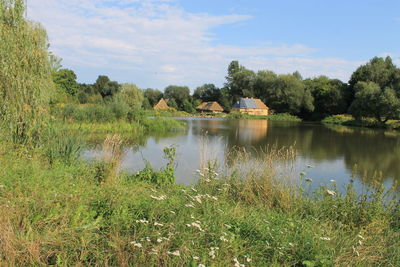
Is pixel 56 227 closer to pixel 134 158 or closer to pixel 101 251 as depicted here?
pixel 101 251

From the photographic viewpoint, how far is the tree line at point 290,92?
37969 millimetres

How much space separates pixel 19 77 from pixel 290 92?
2218 inches

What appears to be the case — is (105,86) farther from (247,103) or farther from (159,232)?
(159,232)

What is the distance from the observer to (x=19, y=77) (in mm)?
6855

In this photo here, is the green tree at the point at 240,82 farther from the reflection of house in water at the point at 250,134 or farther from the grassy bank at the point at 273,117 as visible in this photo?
the reflection of house in water at the point at 250,134

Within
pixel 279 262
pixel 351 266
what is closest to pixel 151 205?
pixel 279 262

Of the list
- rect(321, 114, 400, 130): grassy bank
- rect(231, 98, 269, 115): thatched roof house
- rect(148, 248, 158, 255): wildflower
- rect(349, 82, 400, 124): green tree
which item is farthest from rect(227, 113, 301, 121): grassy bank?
rect(148, 248, 158, 255): wildflower

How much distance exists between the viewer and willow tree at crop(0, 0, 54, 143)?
6742 millimetres

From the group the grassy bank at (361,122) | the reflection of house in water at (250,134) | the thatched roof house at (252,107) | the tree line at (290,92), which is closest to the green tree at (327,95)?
the tree line at (290,92)

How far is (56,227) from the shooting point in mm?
3006

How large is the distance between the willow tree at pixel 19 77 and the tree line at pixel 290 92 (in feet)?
53.5

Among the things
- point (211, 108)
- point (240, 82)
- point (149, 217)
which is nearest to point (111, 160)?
point (149, 217)

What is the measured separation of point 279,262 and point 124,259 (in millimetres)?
1436

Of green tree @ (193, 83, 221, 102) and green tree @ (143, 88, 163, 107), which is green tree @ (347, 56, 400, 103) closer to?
green tree @ (193, 83, 221, 102)
